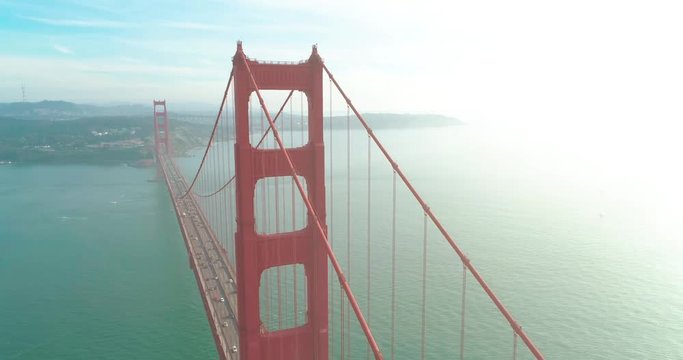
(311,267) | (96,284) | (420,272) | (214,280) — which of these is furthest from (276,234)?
(96,284)

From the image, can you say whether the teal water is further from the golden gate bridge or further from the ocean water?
the golden gate bridge

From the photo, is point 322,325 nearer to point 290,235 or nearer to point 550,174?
point 290,235

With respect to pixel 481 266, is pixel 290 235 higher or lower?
higher

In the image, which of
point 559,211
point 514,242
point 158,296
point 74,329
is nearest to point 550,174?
point 559,211

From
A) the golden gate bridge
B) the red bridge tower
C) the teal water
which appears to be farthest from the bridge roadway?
the red bridge tower

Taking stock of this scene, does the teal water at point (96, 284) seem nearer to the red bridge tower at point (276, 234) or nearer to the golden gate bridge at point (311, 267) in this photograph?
the golden gate bridge at point (311, 267)

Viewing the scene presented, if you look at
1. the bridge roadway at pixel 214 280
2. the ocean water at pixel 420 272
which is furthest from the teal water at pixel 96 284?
the bridge roadway at pixel 214 280

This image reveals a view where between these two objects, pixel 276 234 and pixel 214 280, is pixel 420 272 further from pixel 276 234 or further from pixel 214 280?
pixel 276 234
